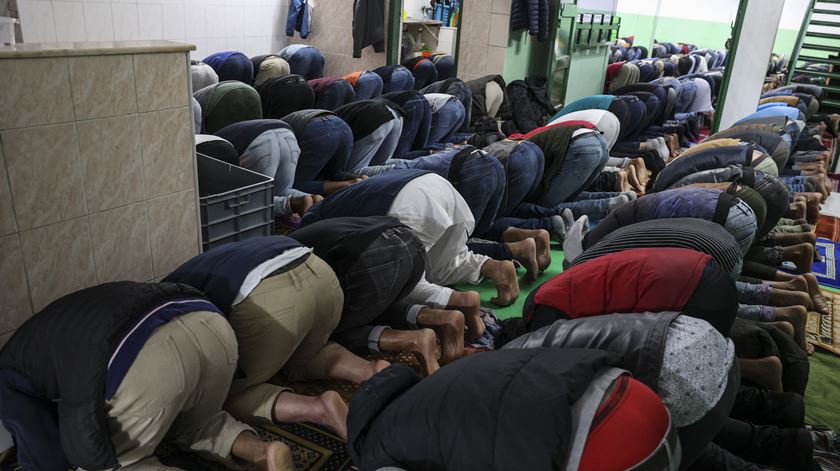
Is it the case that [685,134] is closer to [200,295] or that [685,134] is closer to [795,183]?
[795,183]

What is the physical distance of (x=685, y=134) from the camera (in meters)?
7.48

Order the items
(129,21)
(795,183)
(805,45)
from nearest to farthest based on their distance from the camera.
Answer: (795,183), (129,21), (805,45)

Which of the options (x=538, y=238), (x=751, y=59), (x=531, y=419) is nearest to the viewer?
(x=531, y=419)

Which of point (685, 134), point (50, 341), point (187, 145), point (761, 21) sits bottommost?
point (685, 134)

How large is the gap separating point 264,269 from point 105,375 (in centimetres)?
56

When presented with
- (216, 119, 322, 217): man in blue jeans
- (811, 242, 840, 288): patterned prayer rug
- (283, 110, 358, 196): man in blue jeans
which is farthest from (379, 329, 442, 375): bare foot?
(811, 242, 840, 288): patterned prayer rug

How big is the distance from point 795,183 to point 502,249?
10.1 ft

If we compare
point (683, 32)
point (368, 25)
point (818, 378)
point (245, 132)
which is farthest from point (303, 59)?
point (683, 32)

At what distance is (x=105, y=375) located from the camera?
59.2 inches

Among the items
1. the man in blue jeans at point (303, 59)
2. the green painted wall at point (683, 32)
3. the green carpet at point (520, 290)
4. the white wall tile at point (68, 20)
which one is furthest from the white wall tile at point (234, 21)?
the green painted wall at point (683, 32)

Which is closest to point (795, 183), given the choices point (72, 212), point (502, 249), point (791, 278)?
point (791, 278)

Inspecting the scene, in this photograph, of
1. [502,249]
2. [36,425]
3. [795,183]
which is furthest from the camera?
[795,183]

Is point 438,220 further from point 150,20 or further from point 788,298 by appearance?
point 150,20

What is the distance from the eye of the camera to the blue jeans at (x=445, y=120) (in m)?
5.48
